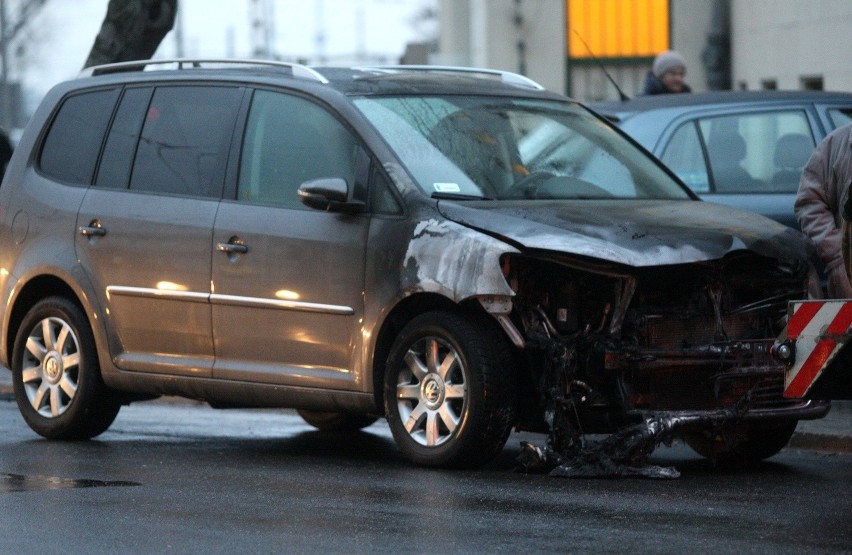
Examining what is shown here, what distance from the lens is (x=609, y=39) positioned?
26.1 m

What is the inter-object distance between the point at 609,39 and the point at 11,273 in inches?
670

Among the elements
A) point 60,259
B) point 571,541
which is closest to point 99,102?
point 60,259

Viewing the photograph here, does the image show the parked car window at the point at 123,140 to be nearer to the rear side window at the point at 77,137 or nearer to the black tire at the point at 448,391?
the rear side window at the point at 77,137

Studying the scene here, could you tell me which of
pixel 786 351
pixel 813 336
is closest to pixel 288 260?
A: pixel 786 351

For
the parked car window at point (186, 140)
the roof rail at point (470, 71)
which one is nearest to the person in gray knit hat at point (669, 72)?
the roof rail at point (470, 71)

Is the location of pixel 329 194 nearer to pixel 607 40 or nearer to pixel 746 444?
pixel 746 444

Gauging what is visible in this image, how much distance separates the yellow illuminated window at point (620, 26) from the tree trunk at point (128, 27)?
11.7 m

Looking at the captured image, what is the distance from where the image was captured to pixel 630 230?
8.00 metres

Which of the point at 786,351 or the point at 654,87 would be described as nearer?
the point at 786,351

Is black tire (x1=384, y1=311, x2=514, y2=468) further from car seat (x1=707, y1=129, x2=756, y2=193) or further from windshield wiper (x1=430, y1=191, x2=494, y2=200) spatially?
car seat (x1=707, y1=129, x2=756, y2=193)

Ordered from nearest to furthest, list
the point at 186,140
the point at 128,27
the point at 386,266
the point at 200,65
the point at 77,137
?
the point at 386,266 → the point at 186,140 → the point at 200,65 → the point at 77,137 → the point at 128,27

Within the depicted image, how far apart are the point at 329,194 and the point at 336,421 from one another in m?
2.29

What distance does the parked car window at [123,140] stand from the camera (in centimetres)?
971

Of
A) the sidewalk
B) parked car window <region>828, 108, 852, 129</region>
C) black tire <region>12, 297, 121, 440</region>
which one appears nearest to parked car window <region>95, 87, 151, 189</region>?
black tire <region>12, 297, 121, 440</region>
